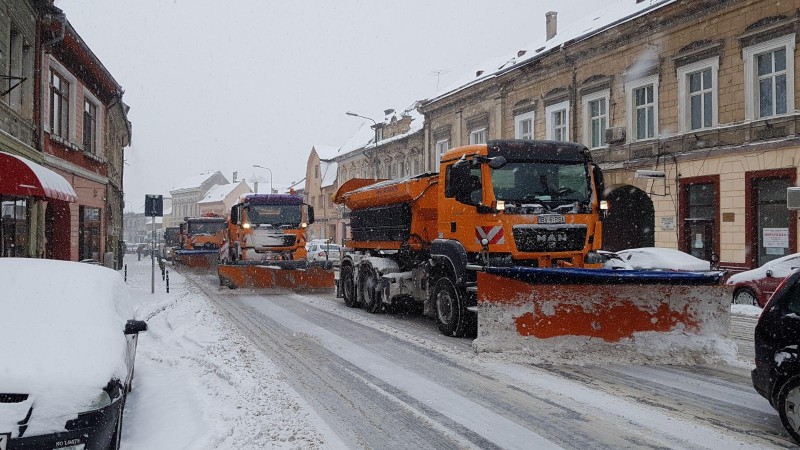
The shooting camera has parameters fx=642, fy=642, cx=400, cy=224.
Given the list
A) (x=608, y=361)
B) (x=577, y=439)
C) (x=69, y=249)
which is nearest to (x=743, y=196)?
(x=608, y=361)

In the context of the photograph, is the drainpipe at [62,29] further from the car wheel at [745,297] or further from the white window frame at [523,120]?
the car wheel at [745,297]

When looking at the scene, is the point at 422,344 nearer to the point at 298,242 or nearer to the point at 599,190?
the point at 599,190

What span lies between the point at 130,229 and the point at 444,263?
154 meters

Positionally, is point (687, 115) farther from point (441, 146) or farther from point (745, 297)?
point (441, 146)

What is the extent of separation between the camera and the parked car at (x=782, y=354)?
15.8 ft

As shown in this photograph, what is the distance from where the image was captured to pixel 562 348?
783 centimetres

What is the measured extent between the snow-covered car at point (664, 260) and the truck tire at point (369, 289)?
6.10 meters

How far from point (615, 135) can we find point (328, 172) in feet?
134

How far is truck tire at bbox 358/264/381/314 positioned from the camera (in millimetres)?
12930

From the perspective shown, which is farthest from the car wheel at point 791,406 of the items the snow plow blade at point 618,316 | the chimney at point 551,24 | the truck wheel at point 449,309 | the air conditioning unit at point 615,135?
the chimney at point 551,24

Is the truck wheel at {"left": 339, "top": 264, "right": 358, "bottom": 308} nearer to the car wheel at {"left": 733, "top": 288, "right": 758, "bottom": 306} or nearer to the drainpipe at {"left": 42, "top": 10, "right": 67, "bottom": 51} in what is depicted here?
the car wheel at {"left": 733, "top": 288, "right": 758, "bottom": 306}

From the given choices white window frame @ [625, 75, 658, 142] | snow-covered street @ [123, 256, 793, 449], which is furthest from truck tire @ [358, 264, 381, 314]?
white window frame @ [625, 75, 658, 142]

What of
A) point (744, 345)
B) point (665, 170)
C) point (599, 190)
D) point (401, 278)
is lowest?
point (744, 345)

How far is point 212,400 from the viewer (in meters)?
6.01
